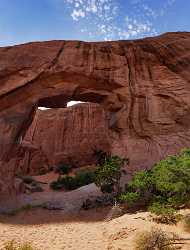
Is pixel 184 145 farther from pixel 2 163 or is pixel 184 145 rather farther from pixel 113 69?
pixel 2 163

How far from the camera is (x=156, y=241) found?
915 centimetres

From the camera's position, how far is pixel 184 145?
21.3 metres

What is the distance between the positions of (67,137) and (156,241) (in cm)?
4191

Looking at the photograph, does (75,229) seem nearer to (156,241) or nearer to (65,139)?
(156,241)

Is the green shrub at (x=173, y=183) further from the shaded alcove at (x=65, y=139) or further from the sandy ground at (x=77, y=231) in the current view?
the shaded alcove at (x=65, y=139)

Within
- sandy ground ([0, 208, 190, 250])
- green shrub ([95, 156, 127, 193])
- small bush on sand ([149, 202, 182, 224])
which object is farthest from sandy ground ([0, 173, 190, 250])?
green shrub ([95, 156, 127, 193])

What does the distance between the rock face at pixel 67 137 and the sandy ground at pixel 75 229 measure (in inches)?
1124

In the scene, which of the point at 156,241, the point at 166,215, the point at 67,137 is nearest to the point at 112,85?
the point at 166,215

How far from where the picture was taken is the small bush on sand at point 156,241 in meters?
9.02

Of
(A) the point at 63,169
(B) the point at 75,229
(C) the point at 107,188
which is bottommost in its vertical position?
(A) the point at 63,169

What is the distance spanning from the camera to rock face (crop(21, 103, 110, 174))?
158 ft

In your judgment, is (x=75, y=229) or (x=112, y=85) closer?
(x=75, y=229)

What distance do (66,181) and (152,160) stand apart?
1756 cm

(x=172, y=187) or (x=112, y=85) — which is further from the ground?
(x=112, y=85)
